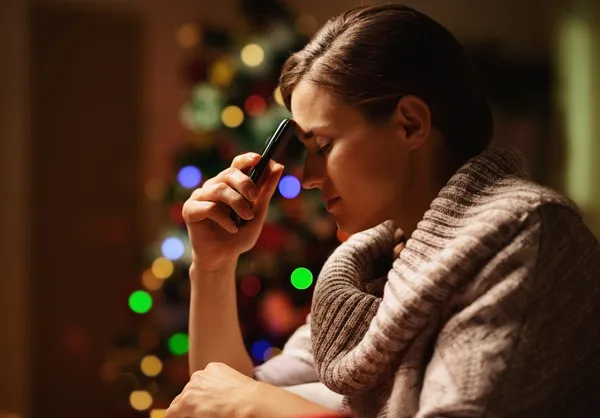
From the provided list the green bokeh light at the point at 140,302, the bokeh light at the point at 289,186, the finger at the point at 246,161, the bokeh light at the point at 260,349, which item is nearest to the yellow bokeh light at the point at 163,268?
the green bokeh light at the point at 140,302

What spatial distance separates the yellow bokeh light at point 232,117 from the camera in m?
2.22

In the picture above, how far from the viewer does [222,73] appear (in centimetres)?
229

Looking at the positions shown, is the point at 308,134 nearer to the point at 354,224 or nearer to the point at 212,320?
the point at 354,224

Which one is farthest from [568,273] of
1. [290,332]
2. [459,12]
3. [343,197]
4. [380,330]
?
[459,12]

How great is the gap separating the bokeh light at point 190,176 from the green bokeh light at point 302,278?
46 cm

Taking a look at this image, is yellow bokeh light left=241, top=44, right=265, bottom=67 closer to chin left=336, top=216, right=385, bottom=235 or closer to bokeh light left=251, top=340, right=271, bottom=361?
bokeh light left=251, top=340, right=271, bottom=361

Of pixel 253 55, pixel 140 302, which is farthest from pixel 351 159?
pixel 140 302

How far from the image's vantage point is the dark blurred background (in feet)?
10.7

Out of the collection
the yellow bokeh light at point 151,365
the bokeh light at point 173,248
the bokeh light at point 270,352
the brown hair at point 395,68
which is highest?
the brown hair at point 395,68

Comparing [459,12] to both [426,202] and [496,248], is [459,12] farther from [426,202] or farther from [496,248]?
[496,248]

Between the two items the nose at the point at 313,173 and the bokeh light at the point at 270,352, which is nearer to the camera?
the nose at the point at 313,173

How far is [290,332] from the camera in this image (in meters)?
2.14

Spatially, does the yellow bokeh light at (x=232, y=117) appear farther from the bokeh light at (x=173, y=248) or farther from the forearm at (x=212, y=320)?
the forearm at (x=212, y=320)

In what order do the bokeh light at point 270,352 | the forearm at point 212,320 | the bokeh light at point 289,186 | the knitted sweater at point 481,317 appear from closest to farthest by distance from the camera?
the knitted sweater at point 481,317 < the forearm at point 212,320 < the bokeh light at point 289,186 < the bokeh light at point 270,352
